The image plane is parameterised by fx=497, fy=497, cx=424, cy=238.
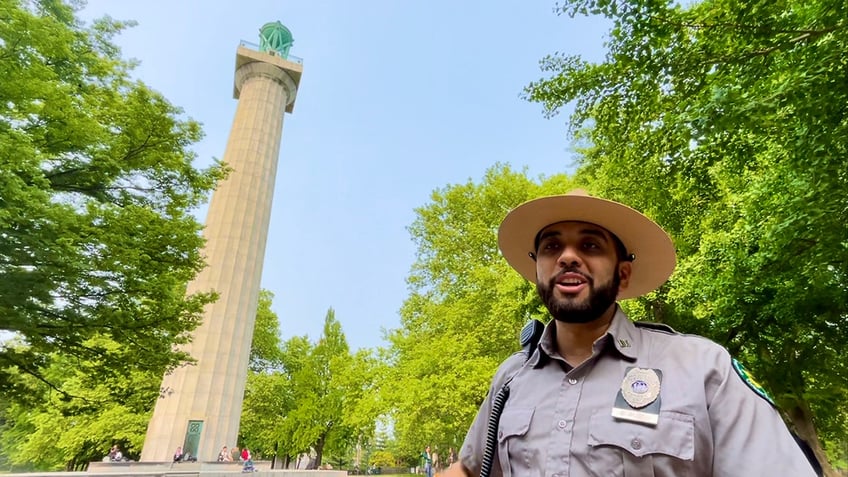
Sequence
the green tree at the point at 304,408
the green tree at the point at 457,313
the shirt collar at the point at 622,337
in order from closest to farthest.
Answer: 1. the shirt collar at the point at 622,337
2. the green tree at the point at 457,313
3. the green tree at the point at 304,408

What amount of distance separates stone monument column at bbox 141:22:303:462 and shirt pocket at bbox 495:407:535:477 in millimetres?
19245

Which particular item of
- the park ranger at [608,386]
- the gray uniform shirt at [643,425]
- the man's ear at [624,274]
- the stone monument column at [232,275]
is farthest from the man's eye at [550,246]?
the stone monument column at [232,275]

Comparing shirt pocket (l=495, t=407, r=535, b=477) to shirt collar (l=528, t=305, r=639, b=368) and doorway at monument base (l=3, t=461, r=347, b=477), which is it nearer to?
shirt collar (l=528, t=305, r=639, b=368)

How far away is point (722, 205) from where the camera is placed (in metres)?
11.3

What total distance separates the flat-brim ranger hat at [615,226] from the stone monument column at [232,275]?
19.1 m

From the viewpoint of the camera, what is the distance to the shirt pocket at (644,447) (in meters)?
1.39

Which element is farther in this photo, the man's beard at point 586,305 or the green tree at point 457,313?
the green tree at point 457,313

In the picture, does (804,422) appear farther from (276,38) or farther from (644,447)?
(276,38)

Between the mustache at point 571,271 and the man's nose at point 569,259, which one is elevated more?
the man's nose at point 569,259

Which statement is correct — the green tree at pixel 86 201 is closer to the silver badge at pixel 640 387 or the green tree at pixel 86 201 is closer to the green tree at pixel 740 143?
the green tree at pixel 740 143

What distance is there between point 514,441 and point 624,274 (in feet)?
2.66

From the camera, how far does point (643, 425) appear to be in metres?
1.47

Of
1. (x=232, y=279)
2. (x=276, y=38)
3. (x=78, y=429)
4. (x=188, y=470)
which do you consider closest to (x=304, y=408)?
(x=232, y=279)

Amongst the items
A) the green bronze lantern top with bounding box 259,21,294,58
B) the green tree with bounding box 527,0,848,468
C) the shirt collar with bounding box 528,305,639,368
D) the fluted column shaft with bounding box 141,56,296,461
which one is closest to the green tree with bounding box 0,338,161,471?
the fluted column shaft with bounding box 141,56,296,461
